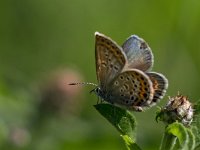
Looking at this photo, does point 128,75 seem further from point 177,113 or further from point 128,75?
point 177,113

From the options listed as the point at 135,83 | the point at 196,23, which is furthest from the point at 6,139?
the point at 196,23

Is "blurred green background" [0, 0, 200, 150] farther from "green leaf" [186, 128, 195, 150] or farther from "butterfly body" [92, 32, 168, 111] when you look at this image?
"green leaf" [186, 128, 195, 150]

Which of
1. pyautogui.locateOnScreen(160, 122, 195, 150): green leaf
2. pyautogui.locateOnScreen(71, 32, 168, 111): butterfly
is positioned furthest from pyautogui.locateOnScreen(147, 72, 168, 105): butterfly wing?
pyautogui.locateOnScreen(160, 122, 195, 150): green leaf

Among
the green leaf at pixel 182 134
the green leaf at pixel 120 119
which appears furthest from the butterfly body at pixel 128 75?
the green leaf at pixel 182 134

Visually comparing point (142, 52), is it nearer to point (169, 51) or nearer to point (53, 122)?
point (53, 122)

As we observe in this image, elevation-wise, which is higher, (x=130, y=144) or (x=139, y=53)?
(x=139, y=53)

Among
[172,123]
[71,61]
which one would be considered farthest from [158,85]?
[71,61]
